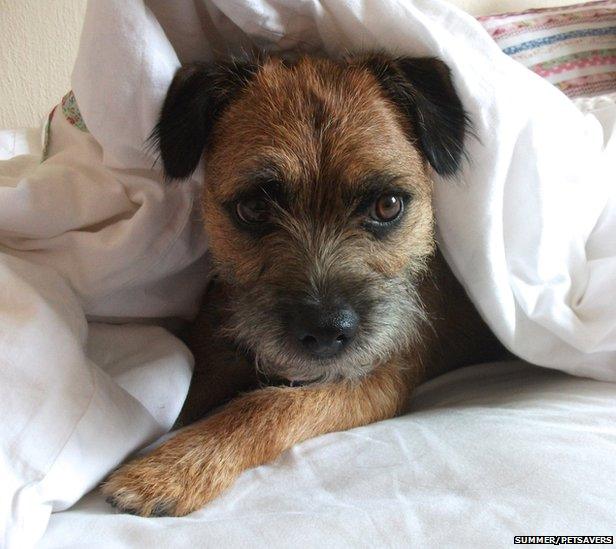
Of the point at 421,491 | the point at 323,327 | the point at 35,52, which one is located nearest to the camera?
the point at 421,491

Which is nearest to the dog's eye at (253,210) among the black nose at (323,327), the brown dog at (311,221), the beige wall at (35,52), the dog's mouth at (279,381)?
the brown dog at (311,221)

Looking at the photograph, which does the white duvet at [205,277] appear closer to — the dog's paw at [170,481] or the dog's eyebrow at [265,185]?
the dog's paw at [170,481]

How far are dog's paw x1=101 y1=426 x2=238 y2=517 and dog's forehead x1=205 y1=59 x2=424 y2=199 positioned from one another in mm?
525

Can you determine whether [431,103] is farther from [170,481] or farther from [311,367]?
[170,481]

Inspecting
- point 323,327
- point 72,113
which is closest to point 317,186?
point 323,327

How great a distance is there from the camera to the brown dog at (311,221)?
1.12 m

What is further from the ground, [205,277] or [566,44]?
[566,44]

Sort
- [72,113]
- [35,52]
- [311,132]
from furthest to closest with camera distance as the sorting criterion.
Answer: [35,52] < [72,113] < [311,132]

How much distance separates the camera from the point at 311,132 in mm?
1170

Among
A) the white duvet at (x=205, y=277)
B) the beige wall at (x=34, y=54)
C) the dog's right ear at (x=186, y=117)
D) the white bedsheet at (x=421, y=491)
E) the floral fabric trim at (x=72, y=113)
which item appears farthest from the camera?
the beige wall at (x=34, y=54)

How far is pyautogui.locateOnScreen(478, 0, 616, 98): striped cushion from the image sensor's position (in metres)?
2.31

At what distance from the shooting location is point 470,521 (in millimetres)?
814

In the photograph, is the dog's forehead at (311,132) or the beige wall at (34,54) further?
the beige wall at (34,54)

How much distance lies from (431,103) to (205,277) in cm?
72
